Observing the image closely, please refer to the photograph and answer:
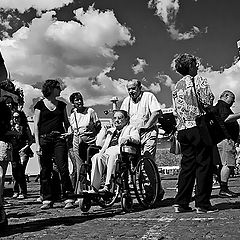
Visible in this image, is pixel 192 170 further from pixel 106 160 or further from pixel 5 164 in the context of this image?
pixel 5 164

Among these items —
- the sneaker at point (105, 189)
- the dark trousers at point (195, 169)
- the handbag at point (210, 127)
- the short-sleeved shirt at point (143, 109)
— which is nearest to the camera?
the handbag at point (210, 127)

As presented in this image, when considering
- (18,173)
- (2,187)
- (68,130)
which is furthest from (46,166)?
(18,173)

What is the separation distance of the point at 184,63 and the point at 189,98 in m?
0.47

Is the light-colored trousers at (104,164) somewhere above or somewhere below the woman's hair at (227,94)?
below

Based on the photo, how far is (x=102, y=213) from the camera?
20.6 ft

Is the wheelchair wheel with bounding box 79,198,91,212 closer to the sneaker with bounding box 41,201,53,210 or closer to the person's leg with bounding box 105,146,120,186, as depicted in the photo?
the person's leg with bounding box 105,146,120,186

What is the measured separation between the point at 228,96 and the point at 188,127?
7.80 ft

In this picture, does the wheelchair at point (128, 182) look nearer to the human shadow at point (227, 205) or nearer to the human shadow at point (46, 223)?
the human shadow at point (46, 223)

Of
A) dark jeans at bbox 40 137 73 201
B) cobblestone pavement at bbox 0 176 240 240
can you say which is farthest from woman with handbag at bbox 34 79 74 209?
cobblestone pavement at bbox 0 176 240 240

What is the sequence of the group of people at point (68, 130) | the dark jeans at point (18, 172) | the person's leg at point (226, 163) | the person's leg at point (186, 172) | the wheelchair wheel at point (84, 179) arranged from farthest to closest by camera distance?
1. the dark jeans at point (18, 172)
2. the person's leg at point (226, 163)
3. the group of people at point (68, 130)
4. the wheelchair wheel at point (84, 179)
5. the person's leg at point (186, 172)

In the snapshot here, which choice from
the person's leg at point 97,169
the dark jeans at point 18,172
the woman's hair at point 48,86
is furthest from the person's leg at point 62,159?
the dark jeans at point 18,172

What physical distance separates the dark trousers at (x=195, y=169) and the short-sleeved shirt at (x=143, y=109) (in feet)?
4.79

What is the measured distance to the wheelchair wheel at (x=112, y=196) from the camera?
6219 millimetres

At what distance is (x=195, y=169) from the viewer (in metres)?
5.96
